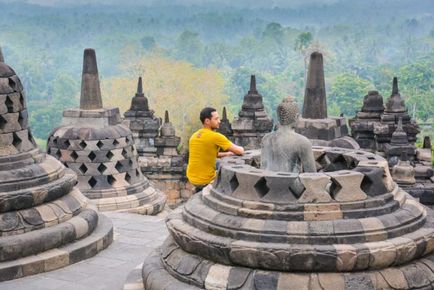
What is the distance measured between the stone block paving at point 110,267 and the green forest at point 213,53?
36861 mm

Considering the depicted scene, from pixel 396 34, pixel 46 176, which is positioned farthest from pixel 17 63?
pixel 46 176

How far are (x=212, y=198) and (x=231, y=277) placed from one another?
0.76 m

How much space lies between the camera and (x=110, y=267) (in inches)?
303

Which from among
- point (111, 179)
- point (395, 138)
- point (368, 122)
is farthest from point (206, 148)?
point (368, 122)

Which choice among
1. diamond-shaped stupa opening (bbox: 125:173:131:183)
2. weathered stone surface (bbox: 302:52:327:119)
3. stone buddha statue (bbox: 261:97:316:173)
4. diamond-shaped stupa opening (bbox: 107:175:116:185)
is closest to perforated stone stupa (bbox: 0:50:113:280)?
stone buddha statue (bbox: 261:97:316:173)

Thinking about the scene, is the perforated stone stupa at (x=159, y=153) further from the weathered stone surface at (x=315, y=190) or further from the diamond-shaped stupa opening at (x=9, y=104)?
the weathered stone surface at (x=315, y=190)

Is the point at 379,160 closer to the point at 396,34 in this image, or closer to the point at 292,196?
the point at 292,196

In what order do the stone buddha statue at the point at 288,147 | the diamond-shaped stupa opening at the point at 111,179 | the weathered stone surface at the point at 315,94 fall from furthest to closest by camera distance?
the weathered stone surface at the point at 315,94 → the diamond-shaped stupa opening at the point at 111,179 → the stone buddha statue at the point at 288,147

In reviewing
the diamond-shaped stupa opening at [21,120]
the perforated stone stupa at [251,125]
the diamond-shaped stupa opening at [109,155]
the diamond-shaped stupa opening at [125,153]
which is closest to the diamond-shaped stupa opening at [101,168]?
the diamond-shaped stupa opening at [109,155]

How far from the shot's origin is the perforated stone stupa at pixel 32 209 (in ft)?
24.1

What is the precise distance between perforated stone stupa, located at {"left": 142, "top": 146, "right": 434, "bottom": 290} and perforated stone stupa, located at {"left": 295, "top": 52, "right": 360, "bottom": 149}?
6453 millimetres

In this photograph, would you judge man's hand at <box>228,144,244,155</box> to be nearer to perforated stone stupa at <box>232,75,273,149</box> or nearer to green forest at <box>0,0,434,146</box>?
perforated stone stupa at <box>232,75,273,149</box>

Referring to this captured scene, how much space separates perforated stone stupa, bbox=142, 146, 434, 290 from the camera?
17.0 ft

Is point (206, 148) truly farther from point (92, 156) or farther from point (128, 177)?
point (128, 177)
